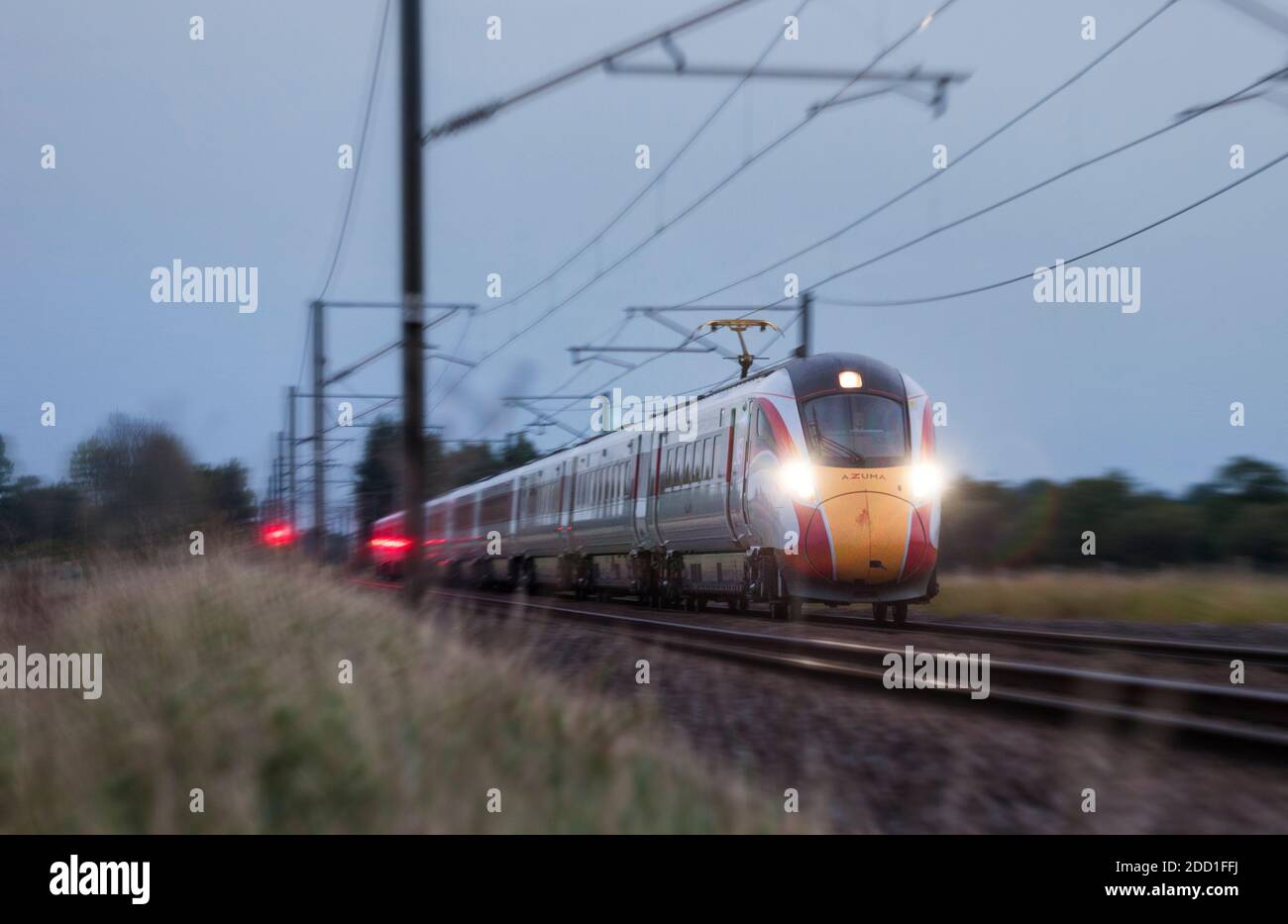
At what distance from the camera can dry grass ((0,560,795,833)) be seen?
5133 mm

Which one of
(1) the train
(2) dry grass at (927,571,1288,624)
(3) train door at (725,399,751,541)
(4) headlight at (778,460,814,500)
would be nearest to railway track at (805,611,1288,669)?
(1) the train

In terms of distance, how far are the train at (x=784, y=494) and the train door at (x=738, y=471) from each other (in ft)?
0.09

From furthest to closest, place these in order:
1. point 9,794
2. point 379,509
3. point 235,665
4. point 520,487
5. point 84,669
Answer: point 379,509, point 520,487, point 84,669, point 235,665, point 9,794

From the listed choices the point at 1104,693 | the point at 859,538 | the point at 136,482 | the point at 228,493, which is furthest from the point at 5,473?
the point at 1104,693

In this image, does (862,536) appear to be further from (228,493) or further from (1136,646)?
(228,493)

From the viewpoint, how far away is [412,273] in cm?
1324

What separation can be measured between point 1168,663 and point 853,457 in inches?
225

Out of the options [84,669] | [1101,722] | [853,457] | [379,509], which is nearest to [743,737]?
[1101,722]

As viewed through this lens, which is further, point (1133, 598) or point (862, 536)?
point (1133, 598)

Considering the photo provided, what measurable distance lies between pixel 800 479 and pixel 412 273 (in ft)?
20.5

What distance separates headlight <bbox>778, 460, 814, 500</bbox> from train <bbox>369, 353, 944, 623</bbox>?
19 mm

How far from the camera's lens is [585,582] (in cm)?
3222

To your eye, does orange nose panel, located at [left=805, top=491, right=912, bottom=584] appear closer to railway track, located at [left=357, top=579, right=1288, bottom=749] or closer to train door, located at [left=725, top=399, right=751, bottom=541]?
train door, located at [left=725, top=399, right=751, bottom=541]

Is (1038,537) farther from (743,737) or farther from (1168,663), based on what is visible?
(743,737)
